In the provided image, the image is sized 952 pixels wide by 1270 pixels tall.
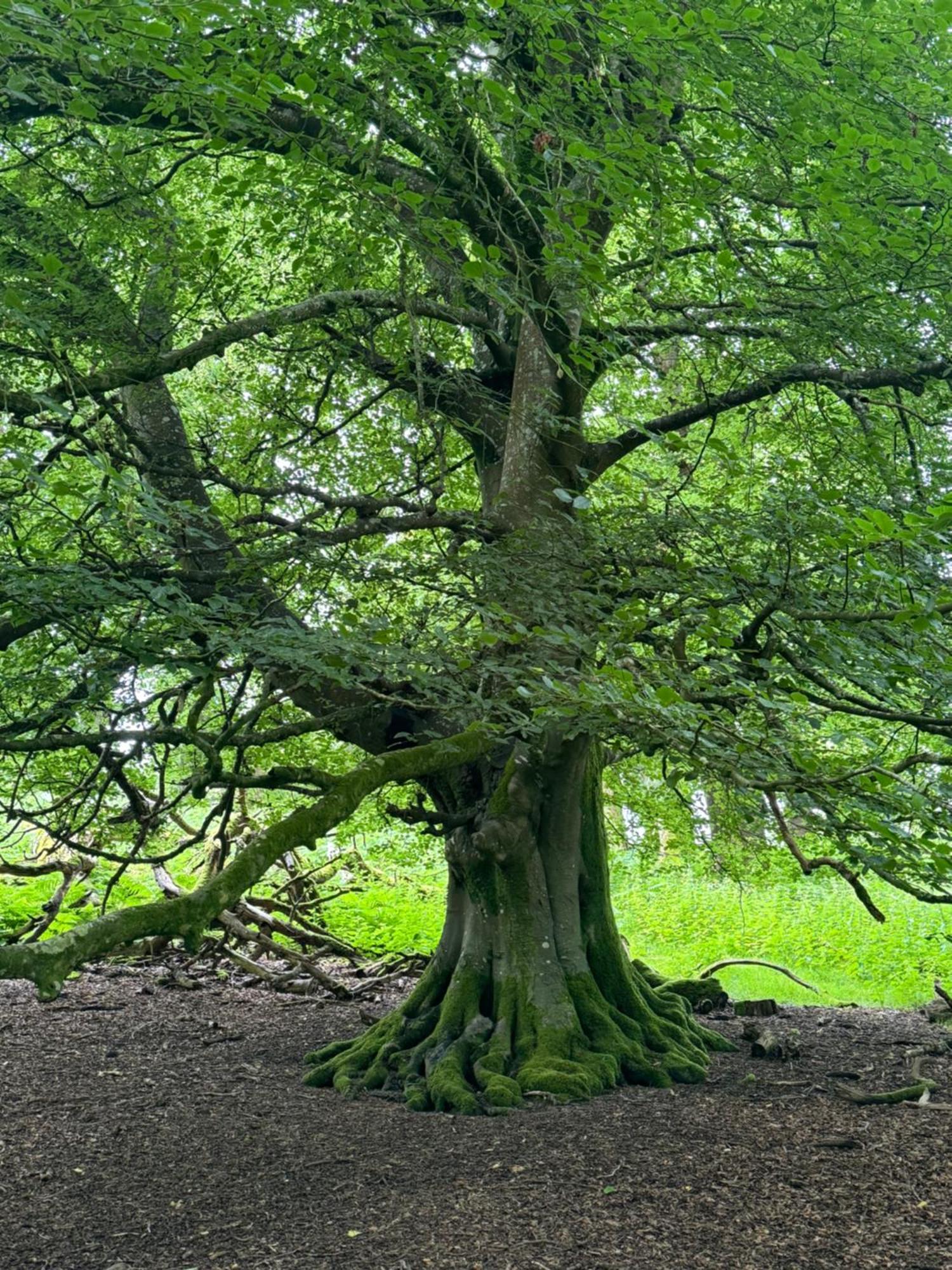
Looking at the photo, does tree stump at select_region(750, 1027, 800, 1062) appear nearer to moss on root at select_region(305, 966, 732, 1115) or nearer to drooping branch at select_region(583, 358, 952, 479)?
moss on root at select_region(305, 966, 732, 1115)

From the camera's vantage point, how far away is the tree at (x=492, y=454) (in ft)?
14.8

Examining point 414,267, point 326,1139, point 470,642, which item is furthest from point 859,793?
point 414,267

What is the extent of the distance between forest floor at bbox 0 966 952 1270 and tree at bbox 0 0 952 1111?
0.70m

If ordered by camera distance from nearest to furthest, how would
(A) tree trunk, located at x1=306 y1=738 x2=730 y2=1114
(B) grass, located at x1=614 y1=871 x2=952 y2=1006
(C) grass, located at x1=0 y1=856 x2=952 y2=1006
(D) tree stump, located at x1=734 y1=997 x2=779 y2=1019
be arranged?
(A) tree trunk, located at x1=306 y1=738 x2=730 y2=1114, (D) tree stump, located at x1=734 y1=997 x2=779 y2=1019, (C) grass, located at x1=0 y1=856 x2=952 y2=1006, (B) grass, located at x1=614 y1=871 x2=952 y2=1006

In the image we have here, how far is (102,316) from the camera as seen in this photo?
6.09 m

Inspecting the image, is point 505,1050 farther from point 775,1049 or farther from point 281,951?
point 281,951

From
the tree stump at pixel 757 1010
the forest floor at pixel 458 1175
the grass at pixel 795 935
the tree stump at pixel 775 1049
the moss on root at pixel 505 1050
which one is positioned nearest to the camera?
the forest floor at pixel 458 1175

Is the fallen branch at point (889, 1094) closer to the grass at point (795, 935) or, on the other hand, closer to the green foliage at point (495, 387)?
the green foliage at point (495, 387)

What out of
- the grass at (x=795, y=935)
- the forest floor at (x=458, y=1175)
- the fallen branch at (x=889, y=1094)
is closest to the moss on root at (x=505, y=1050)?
the forest floor at (x=458, y=1175)

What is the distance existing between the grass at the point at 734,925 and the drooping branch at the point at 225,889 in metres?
6.82

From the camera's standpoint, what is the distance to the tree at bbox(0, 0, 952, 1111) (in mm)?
4523

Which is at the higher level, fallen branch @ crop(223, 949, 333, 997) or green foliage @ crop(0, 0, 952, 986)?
green foliage @ crop(0, 0, 952, 986)

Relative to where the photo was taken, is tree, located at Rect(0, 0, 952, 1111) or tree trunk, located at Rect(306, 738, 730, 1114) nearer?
tree, located at Rect(0, 0, 952, 1111)

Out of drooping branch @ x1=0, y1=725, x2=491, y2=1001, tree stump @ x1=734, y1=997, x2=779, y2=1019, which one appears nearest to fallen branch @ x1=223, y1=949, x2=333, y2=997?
tree stump @ x1=734, y1=997, x2=779, y2=1019
